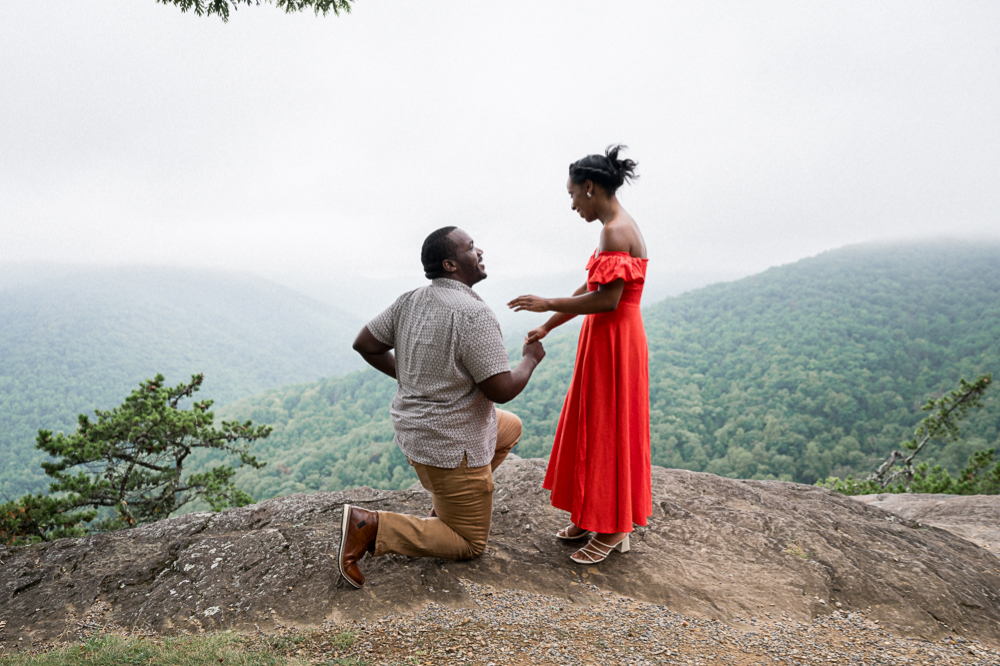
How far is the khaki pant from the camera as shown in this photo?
269 centimetres

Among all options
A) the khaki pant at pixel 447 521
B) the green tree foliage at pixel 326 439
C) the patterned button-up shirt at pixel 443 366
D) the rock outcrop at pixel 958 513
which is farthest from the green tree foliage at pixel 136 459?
the green tree foliage at pixel 326 439

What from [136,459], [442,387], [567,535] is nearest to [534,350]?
[442,387]

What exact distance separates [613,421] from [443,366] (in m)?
1.16

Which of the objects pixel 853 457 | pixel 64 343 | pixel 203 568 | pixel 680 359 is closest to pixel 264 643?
pixel 203 568

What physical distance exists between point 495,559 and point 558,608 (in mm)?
535

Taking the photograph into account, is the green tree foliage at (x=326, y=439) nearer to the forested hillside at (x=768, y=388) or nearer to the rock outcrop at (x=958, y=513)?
the forested hillside at (x=768, y=388)

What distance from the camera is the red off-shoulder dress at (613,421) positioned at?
3.00 m

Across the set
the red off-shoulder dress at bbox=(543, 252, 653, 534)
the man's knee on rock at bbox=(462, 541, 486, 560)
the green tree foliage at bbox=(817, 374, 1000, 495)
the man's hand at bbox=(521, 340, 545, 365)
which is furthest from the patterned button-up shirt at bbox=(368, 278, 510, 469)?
the green tree foliage at bbox=(817, 374, 1000, 495)

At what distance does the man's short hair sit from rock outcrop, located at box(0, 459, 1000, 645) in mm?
1730

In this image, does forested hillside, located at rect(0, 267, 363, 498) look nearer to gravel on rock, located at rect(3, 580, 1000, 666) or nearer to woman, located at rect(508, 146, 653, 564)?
gravel on rock, located at rect(3, 580, 1000, 666)

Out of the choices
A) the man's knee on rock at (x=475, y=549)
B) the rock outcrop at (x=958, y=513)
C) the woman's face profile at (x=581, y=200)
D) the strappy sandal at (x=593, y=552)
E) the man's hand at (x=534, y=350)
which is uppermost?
the woman's face profile at (x=581, y=200)

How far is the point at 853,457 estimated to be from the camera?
32.8 meters

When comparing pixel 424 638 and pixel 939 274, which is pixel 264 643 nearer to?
pixel 424 638

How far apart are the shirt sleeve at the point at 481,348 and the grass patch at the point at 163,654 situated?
58.0 inches
